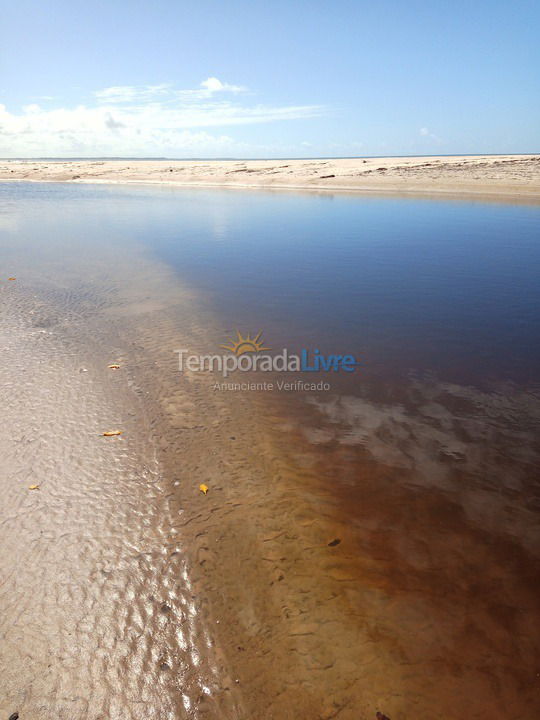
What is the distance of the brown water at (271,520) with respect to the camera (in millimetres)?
3076

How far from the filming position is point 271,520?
4.44 metres

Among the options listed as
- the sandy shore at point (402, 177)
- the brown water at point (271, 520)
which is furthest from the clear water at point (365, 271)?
the sandy shore at point (402, 177)

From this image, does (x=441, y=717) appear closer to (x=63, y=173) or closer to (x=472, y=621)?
(x=472, y=621)

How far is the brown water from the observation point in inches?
121

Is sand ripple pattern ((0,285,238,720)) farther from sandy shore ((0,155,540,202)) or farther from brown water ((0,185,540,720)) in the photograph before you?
sandy shore ((0,155,540,202))

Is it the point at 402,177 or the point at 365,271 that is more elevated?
the point at 402,177

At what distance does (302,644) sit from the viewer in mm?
3295

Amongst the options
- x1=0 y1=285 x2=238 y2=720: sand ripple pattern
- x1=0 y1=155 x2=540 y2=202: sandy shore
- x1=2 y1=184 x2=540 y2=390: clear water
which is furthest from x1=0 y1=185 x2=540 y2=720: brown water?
x1=0 y1=155 x2=540 y2=202: sandy shore

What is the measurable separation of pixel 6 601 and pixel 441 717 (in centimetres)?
342

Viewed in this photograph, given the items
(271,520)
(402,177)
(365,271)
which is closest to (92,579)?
(271,520)

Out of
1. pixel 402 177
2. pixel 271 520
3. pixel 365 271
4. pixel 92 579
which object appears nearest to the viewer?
pixel 92 579

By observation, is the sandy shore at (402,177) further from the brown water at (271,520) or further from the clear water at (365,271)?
the brown water at (271,520)

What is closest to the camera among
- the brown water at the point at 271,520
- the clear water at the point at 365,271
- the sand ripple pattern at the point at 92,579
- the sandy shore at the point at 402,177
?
the sand ripple pattern at the point at 92,579

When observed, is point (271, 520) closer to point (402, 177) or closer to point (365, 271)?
point (365, 271)
